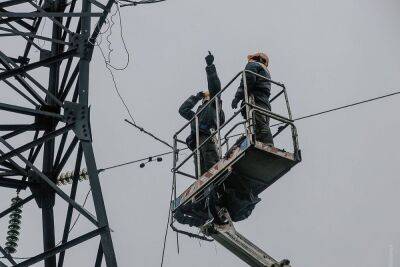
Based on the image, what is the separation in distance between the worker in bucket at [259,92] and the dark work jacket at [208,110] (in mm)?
652

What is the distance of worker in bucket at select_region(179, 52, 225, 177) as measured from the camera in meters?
11.5

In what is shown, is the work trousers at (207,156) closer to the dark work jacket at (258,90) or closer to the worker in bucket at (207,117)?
the worker in bucket at (207,117)

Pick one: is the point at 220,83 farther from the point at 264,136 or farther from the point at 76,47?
the point at 76,47

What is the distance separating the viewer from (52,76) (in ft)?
32.7

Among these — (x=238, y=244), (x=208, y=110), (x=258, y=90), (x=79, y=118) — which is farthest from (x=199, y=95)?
(x=238, y=244)

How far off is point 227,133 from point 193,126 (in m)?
0.88

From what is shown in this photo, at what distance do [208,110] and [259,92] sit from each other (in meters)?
1.46

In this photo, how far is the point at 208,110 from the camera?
12.2 metres

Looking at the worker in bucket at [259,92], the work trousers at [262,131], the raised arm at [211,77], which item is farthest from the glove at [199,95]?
the work trousers at [262,131]

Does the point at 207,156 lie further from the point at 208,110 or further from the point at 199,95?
the point at 199,95

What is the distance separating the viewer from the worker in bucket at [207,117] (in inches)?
453

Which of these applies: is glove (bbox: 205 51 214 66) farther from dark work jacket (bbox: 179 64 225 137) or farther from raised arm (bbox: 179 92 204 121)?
raised arm (bbox: 179 92 204 121)

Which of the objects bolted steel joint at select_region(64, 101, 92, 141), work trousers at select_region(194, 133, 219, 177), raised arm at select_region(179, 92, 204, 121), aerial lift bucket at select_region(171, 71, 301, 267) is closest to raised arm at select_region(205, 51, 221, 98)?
aerial lift bucket at select_region(171, 71, 301, 267)

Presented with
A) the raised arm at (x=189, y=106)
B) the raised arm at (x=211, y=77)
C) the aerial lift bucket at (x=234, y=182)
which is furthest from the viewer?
the raised arm at (x=189, y=106)
